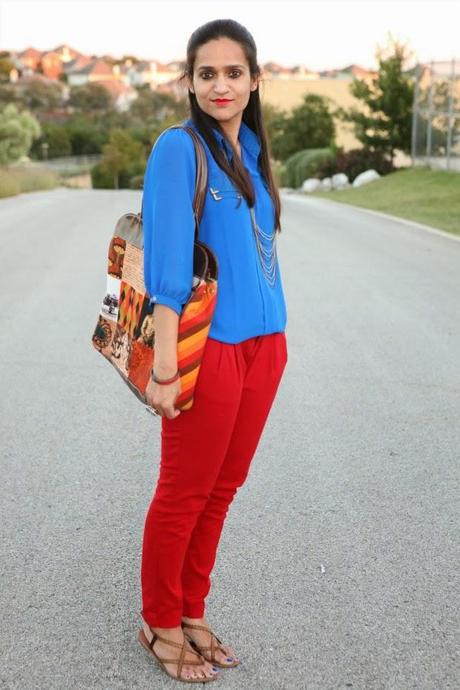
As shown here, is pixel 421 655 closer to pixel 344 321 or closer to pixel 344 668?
pixel 344 668

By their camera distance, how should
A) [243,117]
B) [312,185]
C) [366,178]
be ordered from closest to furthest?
[243,117] < [366,178] < [312,185]

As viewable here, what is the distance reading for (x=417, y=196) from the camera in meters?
22.7

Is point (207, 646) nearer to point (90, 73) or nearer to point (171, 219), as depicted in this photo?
point (171, 219)

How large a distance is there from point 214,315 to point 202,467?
1.33 ft

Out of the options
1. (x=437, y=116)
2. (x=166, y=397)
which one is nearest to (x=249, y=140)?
(x=166, y=397)

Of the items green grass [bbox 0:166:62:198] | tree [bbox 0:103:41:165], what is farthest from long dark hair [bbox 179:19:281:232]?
tree [bbox 0:103:41:165]

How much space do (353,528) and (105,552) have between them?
1002 mm

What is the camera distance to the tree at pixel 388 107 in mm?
33906

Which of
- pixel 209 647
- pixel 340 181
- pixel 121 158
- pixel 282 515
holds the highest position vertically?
pixel 209 647

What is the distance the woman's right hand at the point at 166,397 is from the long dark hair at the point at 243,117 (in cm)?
51

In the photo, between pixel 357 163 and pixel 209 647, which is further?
pixel 357 163

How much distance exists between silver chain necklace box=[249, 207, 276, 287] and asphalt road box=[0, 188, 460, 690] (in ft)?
3.74

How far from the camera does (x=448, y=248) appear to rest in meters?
13.5

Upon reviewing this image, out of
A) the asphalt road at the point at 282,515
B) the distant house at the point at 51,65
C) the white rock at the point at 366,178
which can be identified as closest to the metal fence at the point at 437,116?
the white rock at the point at 366,178
